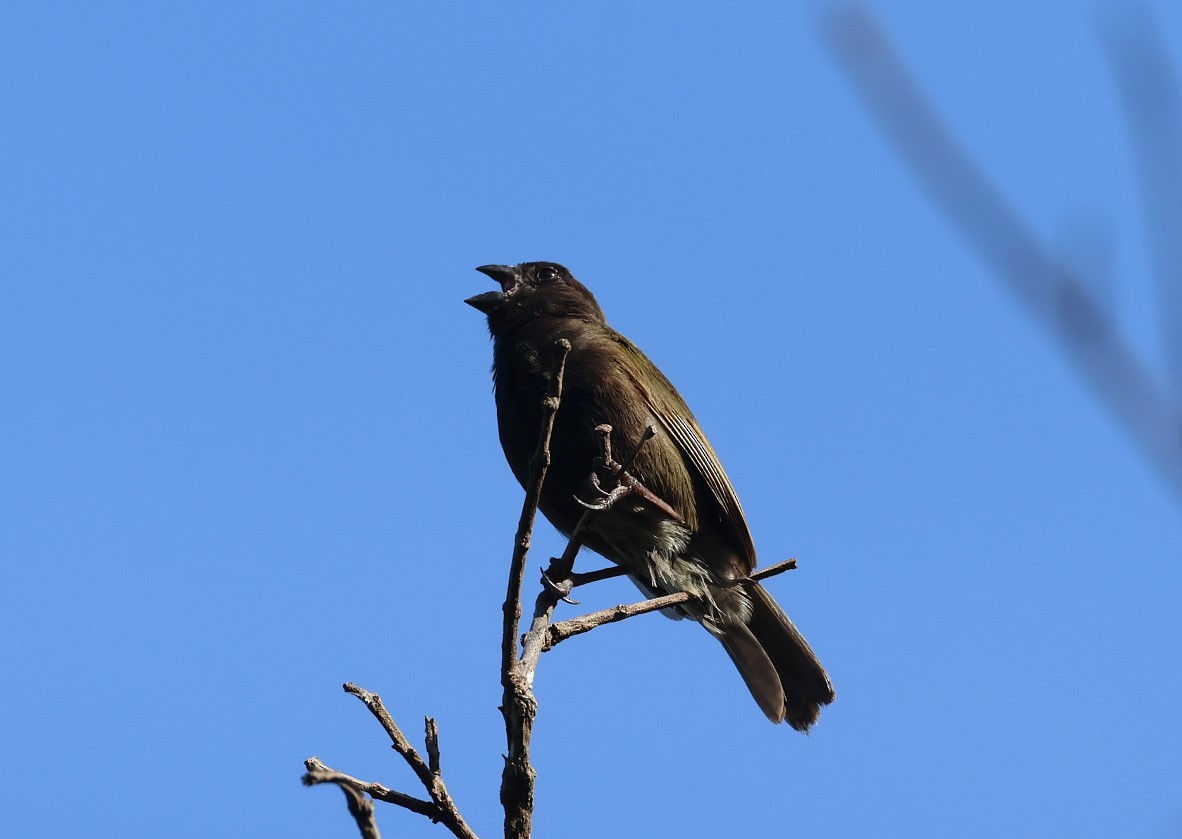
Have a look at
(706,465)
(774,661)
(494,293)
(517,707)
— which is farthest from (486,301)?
(517,707)

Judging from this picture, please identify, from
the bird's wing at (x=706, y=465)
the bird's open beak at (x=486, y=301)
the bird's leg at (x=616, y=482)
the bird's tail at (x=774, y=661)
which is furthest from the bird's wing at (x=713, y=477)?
the bird's open beak at (x=486, y=301)

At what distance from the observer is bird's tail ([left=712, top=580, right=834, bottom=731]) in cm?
583

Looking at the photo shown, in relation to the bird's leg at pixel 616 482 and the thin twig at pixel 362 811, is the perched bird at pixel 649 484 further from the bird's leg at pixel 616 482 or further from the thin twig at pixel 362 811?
the thin twig at pixel 362 811

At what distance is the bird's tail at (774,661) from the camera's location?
583cm

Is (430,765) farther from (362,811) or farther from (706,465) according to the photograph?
(706,465)

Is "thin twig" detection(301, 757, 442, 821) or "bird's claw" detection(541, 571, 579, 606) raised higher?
"bird's claw" detection(541, 571, 579, 606)

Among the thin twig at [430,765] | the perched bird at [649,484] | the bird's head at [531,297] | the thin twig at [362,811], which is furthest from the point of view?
the bird's head at [531,297]

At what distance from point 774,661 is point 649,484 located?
1151mm

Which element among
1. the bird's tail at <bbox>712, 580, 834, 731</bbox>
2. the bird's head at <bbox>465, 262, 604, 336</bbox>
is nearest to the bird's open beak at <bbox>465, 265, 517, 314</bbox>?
the bird's head at <bbox>465, 262, 604, 336</bbox>

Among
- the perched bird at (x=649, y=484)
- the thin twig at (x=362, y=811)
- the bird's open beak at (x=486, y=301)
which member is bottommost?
the thin twig at (x=362, y=811)

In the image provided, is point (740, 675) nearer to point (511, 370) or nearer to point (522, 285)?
point (511, 370)

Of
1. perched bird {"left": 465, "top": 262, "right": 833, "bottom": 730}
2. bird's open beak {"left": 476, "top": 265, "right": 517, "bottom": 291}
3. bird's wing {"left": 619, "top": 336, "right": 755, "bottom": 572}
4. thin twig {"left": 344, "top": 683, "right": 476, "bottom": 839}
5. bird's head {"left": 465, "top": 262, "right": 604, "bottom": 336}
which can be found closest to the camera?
thin twig {"left": 344, "top": 683, "right": 476, "bottom": 839}

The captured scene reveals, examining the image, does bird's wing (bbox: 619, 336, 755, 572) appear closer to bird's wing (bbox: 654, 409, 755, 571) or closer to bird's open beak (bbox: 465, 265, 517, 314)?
bird's wing (bbox: 654, 409, 755, 571)

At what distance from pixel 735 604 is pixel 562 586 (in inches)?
66.9
